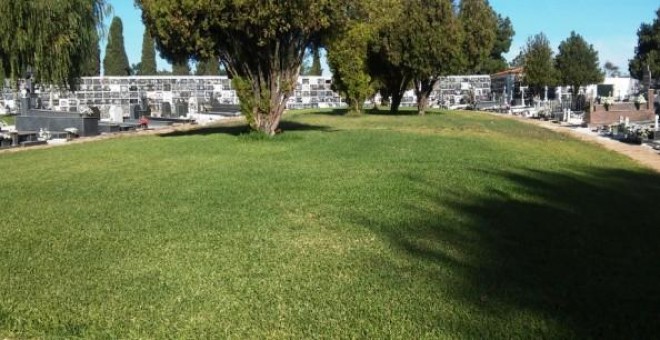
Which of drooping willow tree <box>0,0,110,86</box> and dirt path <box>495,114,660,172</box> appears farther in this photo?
drooping willow tree <box>0,0,110,86</box>

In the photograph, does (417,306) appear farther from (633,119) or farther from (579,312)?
(633,119)

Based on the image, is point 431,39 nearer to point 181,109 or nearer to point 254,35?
point 181,109

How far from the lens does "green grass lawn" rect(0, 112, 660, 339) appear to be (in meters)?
3.90

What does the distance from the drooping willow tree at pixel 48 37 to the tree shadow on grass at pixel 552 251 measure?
1525cm

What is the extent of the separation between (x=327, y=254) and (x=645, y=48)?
8934 cm

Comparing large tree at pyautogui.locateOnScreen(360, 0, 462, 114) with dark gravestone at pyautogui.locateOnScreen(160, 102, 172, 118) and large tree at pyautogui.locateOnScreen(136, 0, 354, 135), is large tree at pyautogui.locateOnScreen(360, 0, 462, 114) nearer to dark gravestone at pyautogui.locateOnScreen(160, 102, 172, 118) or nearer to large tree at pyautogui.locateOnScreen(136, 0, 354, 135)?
dark gravestone at pyautogui.locateOnScreen(160, 102, 172, 118)

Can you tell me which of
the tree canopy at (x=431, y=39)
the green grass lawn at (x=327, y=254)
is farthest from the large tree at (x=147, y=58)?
the green grass lawn at (x=327, y=254)

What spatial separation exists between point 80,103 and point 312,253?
43.2 m

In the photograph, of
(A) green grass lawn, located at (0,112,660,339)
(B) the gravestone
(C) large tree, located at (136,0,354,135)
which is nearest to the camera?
(A) green grass lawn, located at (0,112,660,339)

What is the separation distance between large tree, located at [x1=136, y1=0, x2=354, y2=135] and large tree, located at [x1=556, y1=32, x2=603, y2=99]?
145 ft

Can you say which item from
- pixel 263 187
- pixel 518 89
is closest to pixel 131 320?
pixel 263 187

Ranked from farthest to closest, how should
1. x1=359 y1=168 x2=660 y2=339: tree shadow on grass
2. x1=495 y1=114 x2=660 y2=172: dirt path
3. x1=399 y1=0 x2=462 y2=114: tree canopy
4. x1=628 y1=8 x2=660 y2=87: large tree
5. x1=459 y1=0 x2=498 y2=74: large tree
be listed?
x1=628 y1=8 x2=660 y2=87: large tree, x1=459 y1=0 x2=498 y2=74: large tree, x1=399 y1=0 x2=462 y2=114: tree canopy, x1=495 y1=114 x2=660 y2=172: dirt path, x1=359 y1=168 x2=660 y2=339: tree shadow on grass

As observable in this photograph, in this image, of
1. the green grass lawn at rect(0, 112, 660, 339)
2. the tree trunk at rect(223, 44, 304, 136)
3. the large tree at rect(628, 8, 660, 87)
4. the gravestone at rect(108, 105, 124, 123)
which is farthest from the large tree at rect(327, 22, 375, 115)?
the large tree at rect(628, 8, 660, 87)

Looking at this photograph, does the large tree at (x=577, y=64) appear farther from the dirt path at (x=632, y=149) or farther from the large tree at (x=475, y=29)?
the dirt path at (x=632, y=149)
